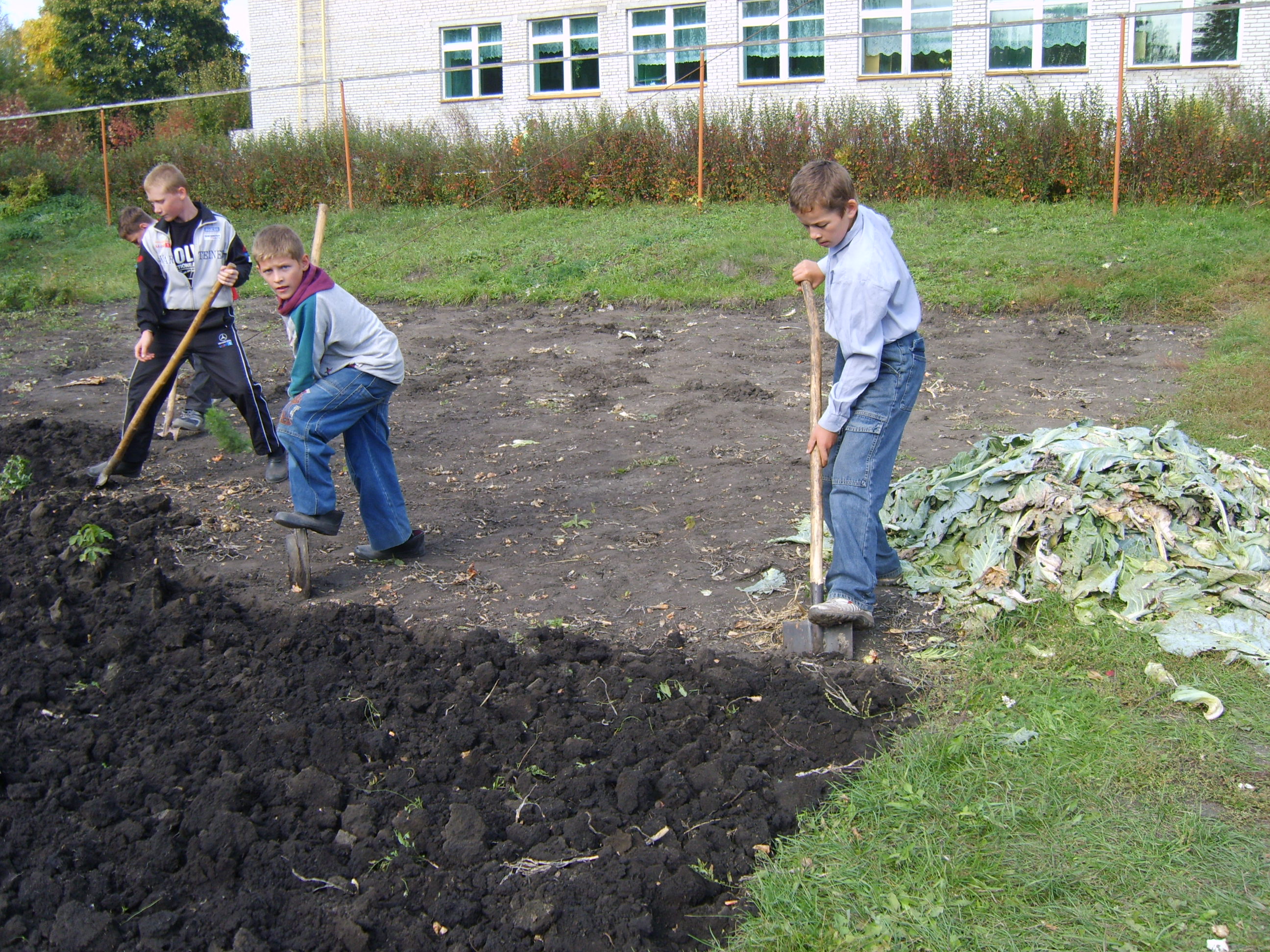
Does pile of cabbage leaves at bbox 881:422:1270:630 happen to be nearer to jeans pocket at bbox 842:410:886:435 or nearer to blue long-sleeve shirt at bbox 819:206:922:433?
jeans pocket at bbox 842:410:886:435

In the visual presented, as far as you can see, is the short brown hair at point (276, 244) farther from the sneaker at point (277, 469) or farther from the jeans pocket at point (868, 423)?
the jeans pocket at point (868, 423)

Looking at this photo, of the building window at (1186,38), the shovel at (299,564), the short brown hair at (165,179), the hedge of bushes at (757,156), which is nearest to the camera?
the shovel at (299,564)

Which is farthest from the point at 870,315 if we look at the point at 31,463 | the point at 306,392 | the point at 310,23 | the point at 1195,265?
the point at 310,23

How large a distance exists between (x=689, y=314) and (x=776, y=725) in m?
8.04

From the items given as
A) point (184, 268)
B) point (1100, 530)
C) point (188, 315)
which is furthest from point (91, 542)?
point (1100, 530)

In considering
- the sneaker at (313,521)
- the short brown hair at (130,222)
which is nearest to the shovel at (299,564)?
the sneaker at (313,521)

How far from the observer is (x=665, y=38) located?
23453 mm

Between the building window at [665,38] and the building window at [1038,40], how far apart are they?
615cm

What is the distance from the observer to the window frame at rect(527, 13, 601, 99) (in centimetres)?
Answer: 2369

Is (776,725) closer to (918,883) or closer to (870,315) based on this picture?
(918,883)

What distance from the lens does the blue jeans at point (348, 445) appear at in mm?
4785

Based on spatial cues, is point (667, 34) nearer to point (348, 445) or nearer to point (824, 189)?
point (348, 445)

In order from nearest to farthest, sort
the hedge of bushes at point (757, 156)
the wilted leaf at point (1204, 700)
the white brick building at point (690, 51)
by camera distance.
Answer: the wilted leaf at point (1204, 700), the hedge of bushes at point (757, 156), the white brick building at point (690, 51)

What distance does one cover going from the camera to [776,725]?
3.65 m
